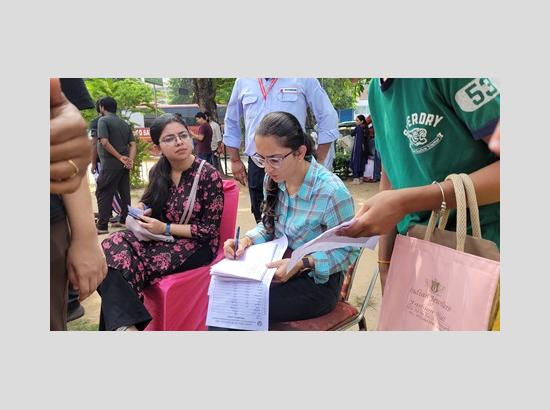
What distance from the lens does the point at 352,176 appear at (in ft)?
22.3

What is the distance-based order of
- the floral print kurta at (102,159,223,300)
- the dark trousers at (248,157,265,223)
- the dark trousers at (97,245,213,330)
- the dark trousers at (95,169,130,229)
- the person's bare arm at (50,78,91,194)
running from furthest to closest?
the dark trousers at (95,169,130,229) → the dark trousers at (248,157,265,223) → the floral print kurta at (102,159,223,300) → the dark trousers at (97,245,213,330) → the person's bare arm at (50,78,91,194)

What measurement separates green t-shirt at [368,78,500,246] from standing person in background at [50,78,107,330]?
0.65 metres

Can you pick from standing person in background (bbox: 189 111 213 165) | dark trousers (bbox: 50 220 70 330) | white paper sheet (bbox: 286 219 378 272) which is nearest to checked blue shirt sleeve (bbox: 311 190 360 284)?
white paper sheet (bbox: 286 219 378 272)

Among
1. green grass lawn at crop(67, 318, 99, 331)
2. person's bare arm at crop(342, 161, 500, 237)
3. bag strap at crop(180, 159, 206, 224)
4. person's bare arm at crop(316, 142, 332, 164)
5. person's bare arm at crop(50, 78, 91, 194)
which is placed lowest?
green grass lawn at crop(67, 318, 99, 331)

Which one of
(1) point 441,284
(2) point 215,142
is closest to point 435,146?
(1) point 441,284

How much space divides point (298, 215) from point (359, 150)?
542 centimetres

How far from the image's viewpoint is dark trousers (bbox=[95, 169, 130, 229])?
3.38 metres

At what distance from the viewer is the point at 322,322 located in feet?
4.73

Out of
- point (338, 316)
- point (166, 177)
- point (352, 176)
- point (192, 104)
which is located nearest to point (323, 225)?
point (338, 316)

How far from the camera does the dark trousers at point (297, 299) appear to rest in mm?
1425

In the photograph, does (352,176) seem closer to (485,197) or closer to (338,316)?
(338,316)

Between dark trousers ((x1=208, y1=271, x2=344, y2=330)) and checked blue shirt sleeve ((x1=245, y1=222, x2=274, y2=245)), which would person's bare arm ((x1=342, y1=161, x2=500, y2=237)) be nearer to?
dark trousers ((x1=208, y1=271, x2=344, y2=330))

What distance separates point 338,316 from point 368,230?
0.72m

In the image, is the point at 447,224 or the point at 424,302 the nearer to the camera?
the point at 424,302
